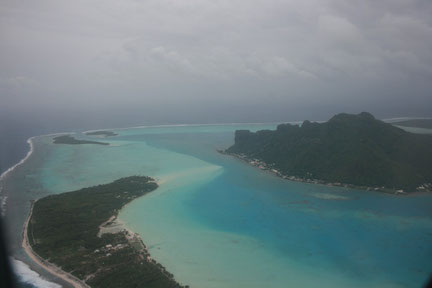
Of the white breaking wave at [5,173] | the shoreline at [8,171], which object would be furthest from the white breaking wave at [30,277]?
the shoreline at [8,171]

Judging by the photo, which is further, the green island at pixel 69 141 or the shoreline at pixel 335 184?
the green island at pixel 69 141

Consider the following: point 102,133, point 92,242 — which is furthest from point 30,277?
point 102,133

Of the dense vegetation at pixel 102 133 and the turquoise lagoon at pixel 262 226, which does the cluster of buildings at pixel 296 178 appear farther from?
the dense vegetation at pixel 102 133

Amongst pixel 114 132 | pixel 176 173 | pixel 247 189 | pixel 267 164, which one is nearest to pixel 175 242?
pixel 247 189

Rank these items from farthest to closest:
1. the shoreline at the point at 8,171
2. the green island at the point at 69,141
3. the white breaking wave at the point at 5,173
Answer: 1. the green island at the point at 69,141
2. the shoreline at the point at 8,171
3. the white breaking wave at the point at 5,173

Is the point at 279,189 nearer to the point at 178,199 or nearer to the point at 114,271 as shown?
the point at 178,199

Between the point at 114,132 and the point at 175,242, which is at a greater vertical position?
the point at 114,132

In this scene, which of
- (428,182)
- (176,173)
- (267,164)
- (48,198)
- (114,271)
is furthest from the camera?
(267,164)

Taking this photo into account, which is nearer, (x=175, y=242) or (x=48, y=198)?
(x=175, y=242)
